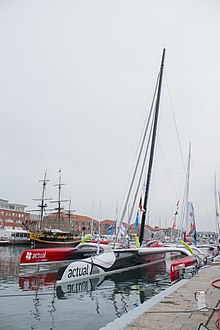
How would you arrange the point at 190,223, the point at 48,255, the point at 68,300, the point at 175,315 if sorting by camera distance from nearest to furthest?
1. the point at 175,315
2. the point at 68,300
3. the point at 48,255
4. the point at 190,223

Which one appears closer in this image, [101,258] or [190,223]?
[101,258]

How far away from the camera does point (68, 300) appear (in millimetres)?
8102

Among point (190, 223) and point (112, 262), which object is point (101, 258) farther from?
point (190, 223)

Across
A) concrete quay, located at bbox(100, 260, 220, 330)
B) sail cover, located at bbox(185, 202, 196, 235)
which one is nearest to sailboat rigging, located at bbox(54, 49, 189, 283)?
concrete quay, located at bbox(100, 260, 220, 330)

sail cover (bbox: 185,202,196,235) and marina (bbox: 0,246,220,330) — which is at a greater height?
sail cover (bbox: 185,202,196,235)

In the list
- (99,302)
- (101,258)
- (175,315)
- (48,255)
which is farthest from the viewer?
(48,255)

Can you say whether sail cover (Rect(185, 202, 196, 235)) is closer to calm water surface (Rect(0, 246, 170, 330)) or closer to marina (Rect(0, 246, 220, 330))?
calm water surface (Rect(0, 246, 170, 330))

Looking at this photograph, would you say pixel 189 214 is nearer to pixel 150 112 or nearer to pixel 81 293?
pixel 150 112

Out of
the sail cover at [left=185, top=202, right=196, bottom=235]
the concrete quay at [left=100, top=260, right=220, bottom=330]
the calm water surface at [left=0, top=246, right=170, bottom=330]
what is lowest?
the calm water surface at [left=0, top=246, right=170, bottom=330]

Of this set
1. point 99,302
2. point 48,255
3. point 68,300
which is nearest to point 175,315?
point 99,302

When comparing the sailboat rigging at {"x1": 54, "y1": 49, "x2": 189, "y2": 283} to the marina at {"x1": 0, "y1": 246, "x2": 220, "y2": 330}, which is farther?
the sailboat rigging at {"x1": 54, "y1": 49, "x2": 189, "y2": 283}

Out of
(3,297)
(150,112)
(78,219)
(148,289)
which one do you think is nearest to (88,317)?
(3,297)

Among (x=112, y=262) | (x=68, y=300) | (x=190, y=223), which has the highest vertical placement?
(x=190, y=223)

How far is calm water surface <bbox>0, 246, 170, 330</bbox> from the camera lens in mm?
6254
